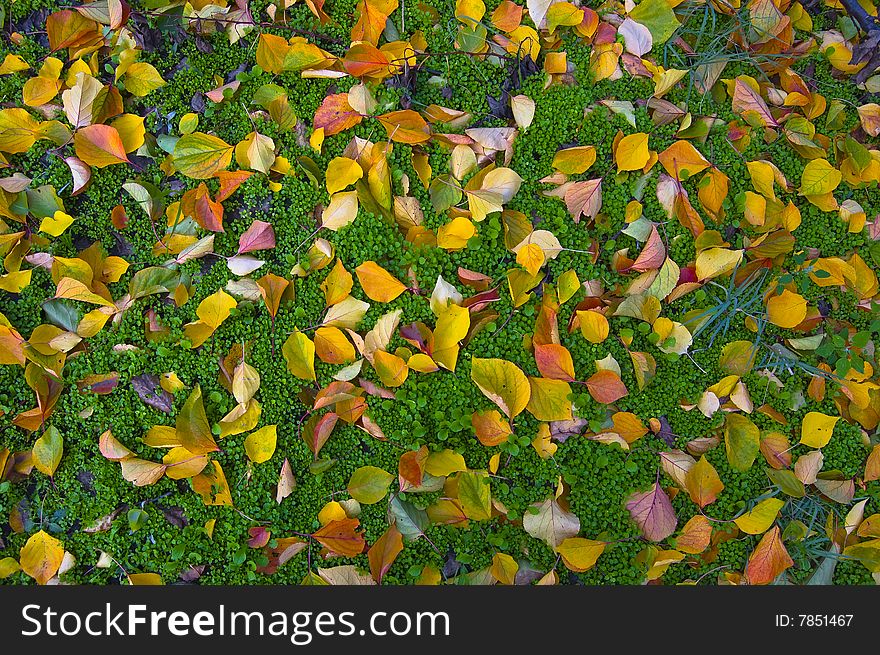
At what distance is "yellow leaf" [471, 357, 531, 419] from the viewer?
1917 millimetres

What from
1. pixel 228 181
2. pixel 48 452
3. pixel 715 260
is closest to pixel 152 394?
pixel 48 452

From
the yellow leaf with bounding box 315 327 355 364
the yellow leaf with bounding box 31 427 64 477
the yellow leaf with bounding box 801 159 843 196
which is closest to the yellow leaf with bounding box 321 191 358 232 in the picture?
the yellow leaf with bounding box 315 327 355 364

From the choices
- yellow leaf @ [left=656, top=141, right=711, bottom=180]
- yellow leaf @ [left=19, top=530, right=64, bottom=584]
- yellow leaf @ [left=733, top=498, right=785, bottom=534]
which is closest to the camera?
yellow leaf @ [left=19, top=530, right=64, bottom=584]

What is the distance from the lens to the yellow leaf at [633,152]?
205 cm

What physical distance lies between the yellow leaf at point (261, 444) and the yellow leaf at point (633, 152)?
1.39m

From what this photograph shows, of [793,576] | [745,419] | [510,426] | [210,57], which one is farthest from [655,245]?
[210,57]

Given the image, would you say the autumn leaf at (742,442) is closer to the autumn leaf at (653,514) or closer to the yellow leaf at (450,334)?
the autumn leaf at (653,514)

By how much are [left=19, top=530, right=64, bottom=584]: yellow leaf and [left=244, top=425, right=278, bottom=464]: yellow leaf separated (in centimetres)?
62

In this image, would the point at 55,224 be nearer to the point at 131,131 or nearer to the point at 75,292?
the point at 75,292

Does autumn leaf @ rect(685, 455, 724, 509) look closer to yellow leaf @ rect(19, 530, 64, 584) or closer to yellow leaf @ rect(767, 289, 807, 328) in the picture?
yellow leaf @ rect(767, 289, 807, 328)

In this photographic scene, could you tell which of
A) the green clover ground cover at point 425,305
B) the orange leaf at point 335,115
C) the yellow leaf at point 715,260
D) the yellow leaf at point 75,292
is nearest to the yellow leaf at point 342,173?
the green clover ground cover at point 425,305

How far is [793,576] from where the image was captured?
1996 mm

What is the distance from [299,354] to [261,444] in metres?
0.29

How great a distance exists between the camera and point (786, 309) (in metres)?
2.05
